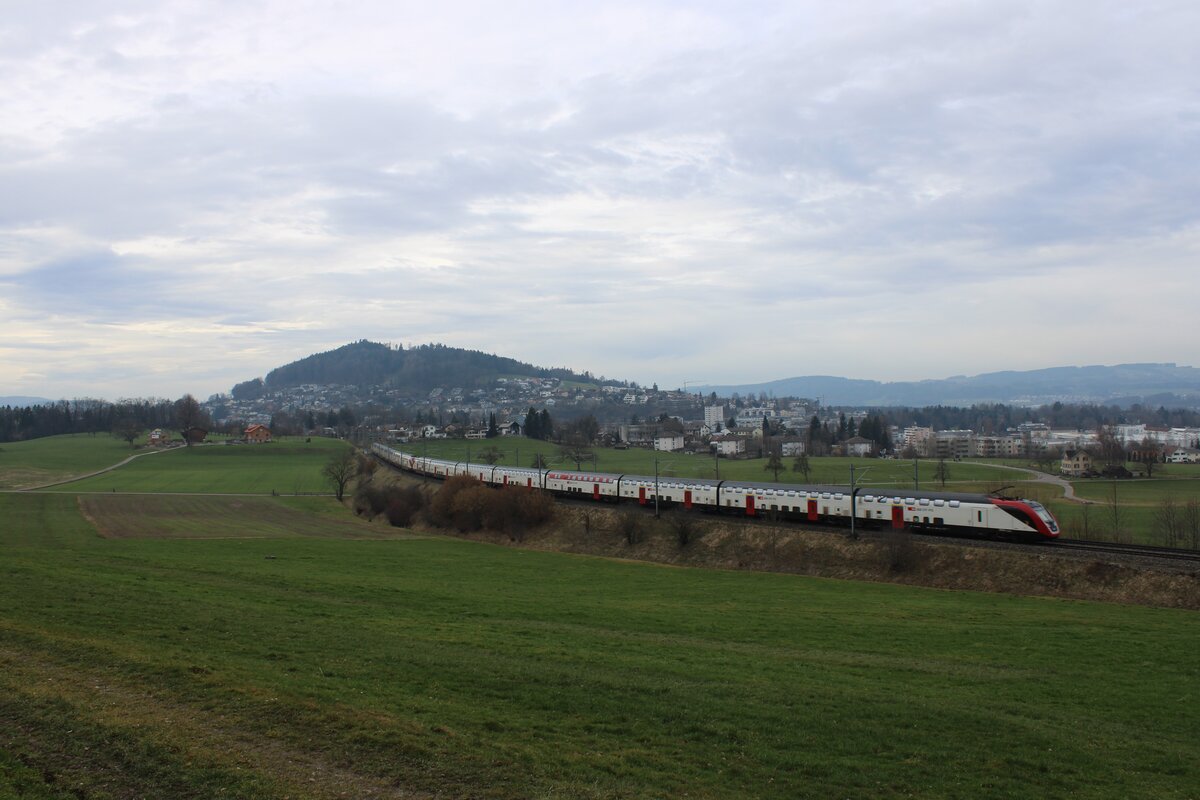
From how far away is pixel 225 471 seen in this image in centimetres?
11281

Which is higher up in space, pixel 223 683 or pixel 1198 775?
pixel 223 683

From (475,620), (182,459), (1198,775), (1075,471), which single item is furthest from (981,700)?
(182,459)

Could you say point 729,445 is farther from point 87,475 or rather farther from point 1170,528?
point 1170,528

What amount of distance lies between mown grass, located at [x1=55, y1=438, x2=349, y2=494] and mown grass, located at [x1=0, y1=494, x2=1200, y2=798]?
6832 cm

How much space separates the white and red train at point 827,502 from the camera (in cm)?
4141

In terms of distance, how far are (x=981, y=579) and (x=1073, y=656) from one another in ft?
55.6

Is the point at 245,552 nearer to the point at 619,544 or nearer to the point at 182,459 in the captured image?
the point at 619,544

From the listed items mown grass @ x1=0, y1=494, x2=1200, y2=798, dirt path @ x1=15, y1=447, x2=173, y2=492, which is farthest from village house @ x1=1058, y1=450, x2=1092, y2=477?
dirt path @ x1=15, y1=447, x2=173, y2=492

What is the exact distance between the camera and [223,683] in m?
14.5

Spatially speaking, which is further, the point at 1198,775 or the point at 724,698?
the point at 724,698

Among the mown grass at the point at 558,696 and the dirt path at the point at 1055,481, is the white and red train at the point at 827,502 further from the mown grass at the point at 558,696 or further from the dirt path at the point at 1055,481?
the dirt path at the point at 1055,481

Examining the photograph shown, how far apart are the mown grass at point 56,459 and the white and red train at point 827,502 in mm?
63517

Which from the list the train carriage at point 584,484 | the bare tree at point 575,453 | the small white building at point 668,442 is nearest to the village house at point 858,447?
the small white building at point 668,442

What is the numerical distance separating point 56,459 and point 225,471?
28234mm
